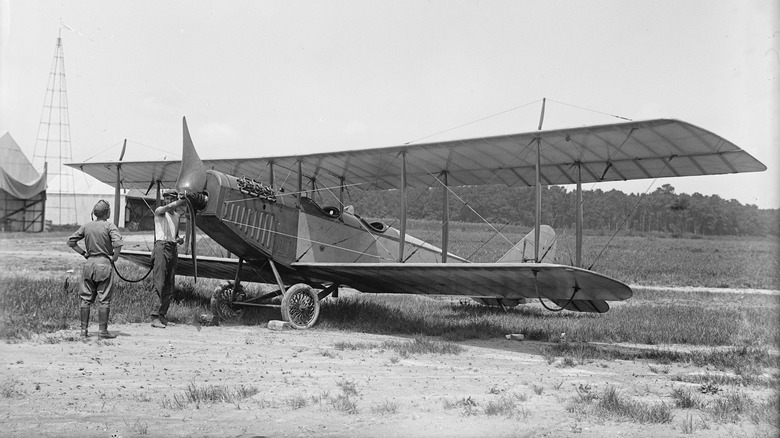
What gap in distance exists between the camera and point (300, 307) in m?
10.8

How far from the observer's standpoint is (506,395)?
6125mm

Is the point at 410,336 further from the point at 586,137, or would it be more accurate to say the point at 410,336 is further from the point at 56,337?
the point at 56,337

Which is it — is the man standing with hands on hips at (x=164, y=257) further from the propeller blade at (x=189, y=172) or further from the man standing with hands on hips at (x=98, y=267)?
the man standing with hands on hips at (x=98, y=267)

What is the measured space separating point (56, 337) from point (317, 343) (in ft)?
11.4

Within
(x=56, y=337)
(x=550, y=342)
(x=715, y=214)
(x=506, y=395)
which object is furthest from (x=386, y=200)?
(x=715, y=214)

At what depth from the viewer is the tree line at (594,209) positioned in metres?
15.3

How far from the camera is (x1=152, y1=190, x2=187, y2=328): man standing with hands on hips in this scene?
10.1m

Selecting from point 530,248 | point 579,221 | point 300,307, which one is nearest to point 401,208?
point 300,307

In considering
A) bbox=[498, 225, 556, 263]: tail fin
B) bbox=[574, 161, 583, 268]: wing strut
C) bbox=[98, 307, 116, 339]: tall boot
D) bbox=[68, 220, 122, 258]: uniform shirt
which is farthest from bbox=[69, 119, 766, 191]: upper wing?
bbox=[98, 307, 116, 339]: tall boot

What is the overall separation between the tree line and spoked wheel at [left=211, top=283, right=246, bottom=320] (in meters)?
3.76

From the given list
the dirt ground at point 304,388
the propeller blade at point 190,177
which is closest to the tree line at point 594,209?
the dirt ground at point 304,388

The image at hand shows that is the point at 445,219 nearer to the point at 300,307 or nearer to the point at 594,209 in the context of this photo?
the point at 300,307

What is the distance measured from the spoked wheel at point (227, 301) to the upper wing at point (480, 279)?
126 cm

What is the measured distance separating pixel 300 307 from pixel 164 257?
2370mm
